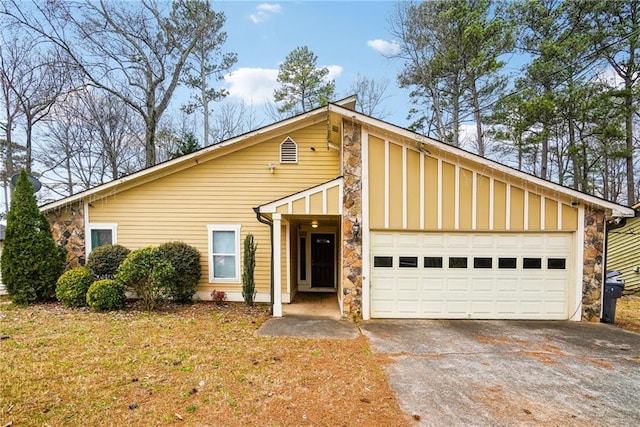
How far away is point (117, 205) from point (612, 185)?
27.9 meters

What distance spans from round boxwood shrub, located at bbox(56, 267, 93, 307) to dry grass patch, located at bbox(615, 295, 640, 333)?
12.9 meters

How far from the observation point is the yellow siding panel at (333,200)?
22.9 feet

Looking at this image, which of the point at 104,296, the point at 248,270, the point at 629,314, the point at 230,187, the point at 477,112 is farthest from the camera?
the point at 477,112

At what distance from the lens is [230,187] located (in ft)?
29.3

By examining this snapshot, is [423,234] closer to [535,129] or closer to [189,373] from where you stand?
[189,373]

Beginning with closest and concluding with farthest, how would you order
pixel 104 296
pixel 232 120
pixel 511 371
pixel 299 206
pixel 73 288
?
pixel 511 371 < pixel 299 206 < pixel 104 296 < pixel 73 288 < pixel 232 120

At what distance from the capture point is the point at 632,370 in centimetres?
455

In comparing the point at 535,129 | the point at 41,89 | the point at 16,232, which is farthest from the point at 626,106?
the point at 41,89

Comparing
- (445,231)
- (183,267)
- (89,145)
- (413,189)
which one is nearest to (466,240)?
(445,231)

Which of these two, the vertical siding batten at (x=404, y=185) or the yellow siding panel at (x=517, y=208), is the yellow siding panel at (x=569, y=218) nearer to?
the yellow siding panel at (x=517, y=208)

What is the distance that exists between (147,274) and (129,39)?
1205 centimetres

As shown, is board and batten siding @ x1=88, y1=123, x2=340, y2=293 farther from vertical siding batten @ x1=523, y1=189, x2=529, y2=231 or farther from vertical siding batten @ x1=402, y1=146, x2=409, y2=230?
vertical siding batten @ x1=523, y1=189, x2=529, y2=231

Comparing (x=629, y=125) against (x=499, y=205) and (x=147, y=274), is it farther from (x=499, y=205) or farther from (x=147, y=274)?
(x=147, y=274)

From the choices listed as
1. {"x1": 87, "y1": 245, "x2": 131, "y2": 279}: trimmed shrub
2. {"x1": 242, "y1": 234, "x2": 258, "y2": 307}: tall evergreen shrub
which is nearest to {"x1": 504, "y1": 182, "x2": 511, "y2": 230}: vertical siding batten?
{"x1": 242, "y1": 234, "x2": 258, "y2": 307}: tall evergreen shrub
